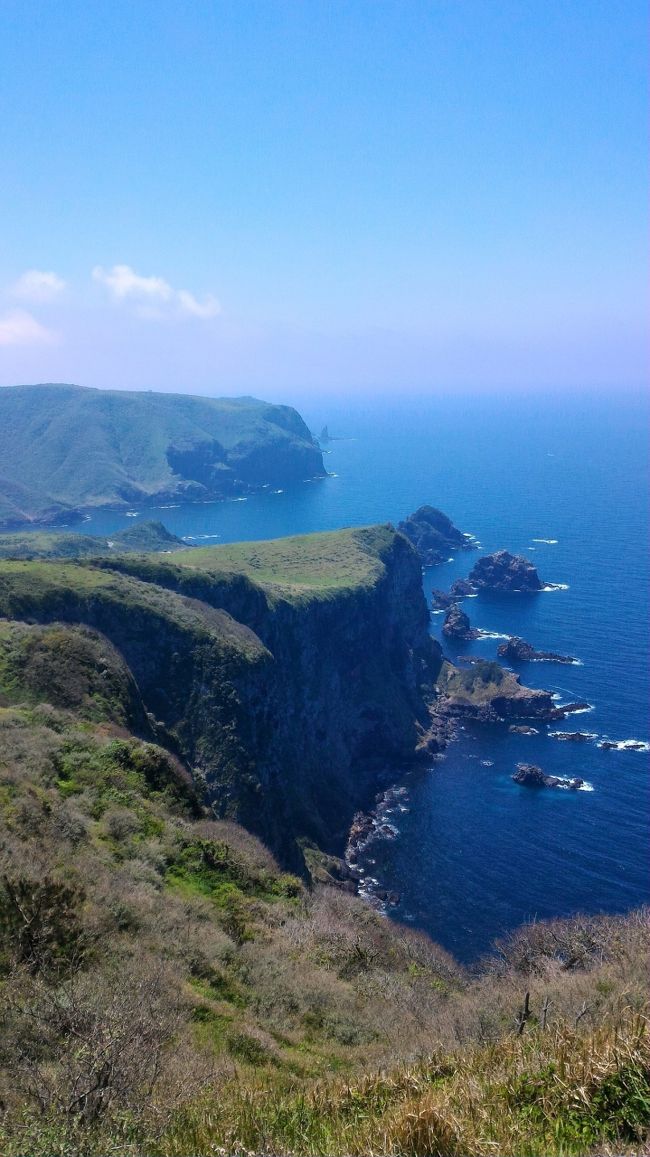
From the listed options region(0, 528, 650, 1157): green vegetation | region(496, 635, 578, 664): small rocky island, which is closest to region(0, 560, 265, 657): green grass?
region(0, 528, 650, 1157): green vegetation

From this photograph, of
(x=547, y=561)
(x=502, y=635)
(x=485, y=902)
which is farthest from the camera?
(x=547, y=561)

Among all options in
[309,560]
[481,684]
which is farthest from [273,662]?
[309,560]

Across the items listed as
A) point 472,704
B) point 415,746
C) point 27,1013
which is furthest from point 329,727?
point 27,1013

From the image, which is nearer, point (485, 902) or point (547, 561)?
point (485, 902)

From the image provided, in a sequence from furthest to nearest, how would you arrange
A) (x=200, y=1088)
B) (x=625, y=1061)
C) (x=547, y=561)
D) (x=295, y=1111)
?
(x=547, y=561) < (x=200, y=1088) < (x=295, y=1111) < (x=625, y=1061)

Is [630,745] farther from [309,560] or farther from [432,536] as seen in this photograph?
[432,536]

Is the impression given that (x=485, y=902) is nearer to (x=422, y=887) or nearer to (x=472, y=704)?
(x=422, y=887)
